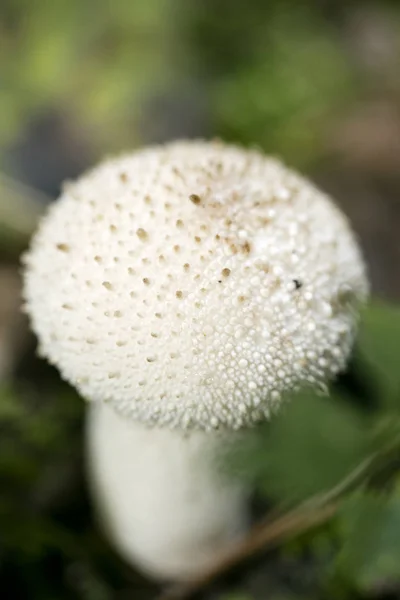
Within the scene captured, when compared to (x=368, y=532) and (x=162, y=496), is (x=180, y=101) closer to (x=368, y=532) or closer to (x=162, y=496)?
(x=162, y=496)

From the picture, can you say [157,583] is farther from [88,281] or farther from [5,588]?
[88,281]

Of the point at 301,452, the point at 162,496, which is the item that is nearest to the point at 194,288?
the point at 301,452

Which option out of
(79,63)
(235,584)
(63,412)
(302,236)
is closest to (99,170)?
(302,236)

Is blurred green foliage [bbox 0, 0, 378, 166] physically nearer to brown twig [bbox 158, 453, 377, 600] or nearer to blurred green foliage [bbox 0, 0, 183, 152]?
blurred green foliage [bbox 0, 0, 183, 152]

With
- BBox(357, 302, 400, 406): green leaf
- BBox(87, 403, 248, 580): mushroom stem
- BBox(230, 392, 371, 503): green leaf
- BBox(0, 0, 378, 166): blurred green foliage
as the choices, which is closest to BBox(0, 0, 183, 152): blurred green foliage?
BBox(0, 0, 378, 166): blurred green foliage

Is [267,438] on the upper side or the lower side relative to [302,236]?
lower

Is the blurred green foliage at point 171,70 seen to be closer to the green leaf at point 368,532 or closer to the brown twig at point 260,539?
the brown twig at point 260,539

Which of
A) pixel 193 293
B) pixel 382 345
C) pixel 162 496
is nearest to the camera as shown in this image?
pixel 193 293
